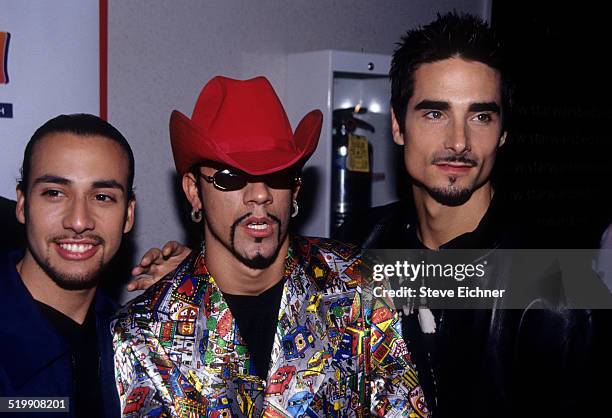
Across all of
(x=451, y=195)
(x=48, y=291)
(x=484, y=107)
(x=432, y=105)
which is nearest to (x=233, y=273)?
(x=48, y=291)

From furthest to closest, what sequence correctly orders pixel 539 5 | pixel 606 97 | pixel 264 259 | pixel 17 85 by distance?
pixel 606 97, pixel 539 5, pixel 17 85, pixel 264 259

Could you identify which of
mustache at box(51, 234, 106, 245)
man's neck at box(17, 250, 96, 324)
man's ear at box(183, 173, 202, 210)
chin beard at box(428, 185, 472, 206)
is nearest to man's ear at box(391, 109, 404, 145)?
chin beard at box(428, 185, 472, 206)

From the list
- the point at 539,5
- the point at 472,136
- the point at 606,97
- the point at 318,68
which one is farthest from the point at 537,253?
the point at 606,97

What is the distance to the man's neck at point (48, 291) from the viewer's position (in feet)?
7.25

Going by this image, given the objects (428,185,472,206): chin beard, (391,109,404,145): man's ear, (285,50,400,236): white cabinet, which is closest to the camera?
(428,185,472,206): chin beard

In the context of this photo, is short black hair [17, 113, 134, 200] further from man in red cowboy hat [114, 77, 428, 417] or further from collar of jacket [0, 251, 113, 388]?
collar of jacket [0, 251, 113, 388]

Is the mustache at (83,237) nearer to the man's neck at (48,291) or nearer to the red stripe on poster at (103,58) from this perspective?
the man's neck at (48,291)

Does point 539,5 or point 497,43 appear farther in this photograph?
point 539,5

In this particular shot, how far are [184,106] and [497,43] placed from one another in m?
1.39

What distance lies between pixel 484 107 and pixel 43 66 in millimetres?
1712

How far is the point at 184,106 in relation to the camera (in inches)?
121

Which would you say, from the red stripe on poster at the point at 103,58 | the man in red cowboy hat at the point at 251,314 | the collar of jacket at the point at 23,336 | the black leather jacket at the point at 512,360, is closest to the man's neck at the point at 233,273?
the man in red cowboy hat at the point at 251,314

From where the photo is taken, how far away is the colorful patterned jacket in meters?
2.09

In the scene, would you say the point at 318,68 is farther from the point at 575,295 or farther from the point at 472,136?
the point at 575,295
